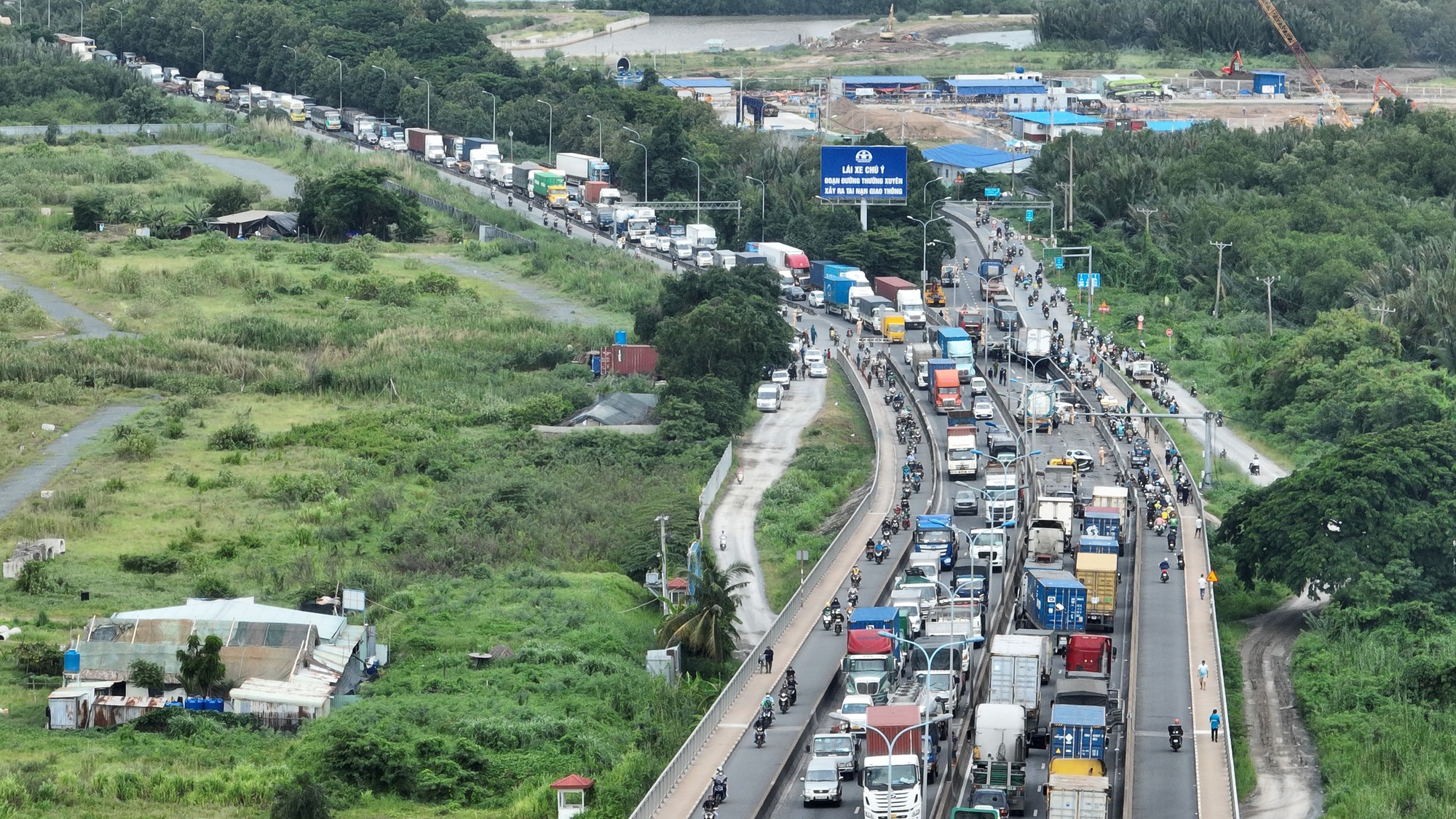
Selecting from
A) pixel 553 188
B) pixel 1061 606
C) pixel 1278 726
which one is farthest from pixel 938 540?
pixel 553 188

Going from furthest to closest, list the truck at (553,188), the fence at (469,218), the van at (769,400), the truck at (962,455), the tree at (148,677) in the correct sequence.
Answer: the truck at (553,188) → the fence at (469,218) → the van at (769,400) → the truck at (962,455) → the tree at (148,677)

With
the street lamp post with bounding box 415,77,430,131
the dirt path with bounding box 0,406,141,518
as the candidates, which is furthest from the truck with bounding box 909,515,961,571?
the street lamp post with bounding box 415,77,430,131

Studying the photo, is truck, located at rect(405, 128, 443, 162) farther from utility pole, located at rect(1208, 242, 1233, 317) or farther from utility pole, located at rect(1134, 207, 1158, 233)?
utility pole, located at rect(1208, 242, 1233, 317)

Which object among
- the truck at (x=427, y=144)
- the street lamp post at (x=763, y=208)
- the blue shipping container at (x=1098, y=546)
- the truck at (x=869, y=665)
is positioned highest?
the truck at (x=427, y=144)

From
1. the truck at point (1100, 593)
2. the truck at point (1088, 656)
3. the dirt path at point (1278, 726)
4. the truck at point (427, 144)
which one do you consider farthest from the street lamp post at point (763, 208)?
the truck at point (1088, 656)

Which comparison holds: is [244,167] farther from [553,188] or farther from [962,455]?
[962,455]

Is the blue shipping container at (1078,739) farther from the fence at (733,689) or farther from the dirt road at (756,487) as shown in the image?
the dirt road at (756,487)

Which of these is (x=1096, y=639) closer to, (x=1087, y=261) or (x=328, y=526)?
(x=328, y=526)
